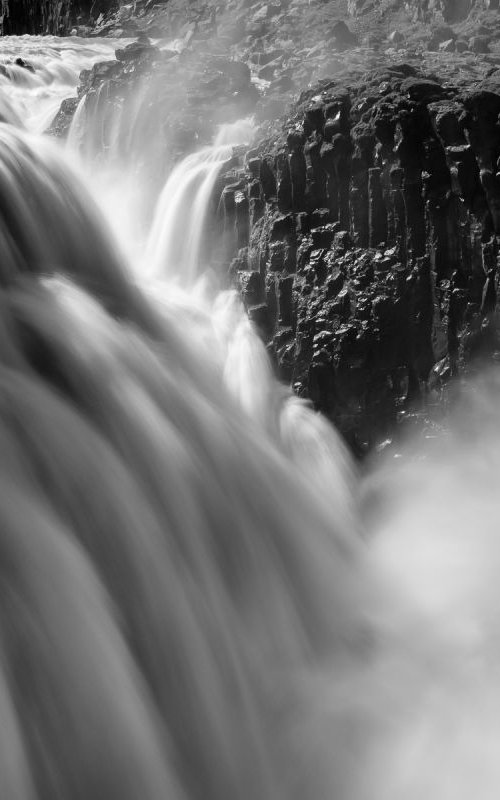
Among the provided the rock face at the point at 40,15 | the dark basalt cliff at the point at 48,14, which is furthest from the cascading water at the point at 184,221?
the rock face at the point at 40,15

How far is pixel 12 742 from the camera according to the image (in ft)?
11.6

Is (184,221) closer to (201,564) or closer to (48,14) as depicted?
(201,564)

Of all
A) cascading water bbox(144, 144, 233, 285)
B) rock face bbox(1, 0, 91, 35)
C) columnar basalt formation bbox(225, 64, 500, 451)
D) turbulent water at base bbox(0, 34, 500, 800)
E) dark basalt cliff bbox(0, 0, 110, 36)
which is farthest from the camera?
rock face bbox(1, 0, 91, 35)

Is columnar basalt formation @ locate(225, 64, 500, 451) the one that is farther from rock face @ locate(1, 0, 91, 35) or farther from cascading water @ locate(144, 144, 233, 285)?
rock face @ locate(1, 0, 91, 35)

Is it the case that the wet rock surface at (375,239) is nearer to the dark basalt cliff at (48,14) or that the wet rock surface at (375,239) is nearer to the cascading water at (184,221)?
the cascading water at (184,221)

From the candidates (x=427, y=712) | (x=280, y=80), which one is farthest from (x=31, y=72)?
(x=427, y=712)

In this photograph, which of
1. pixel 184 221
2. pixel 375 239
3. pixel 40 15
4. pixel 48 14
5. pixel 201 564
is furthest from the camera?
pixel 40 15

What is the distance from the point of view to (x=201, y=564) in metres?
5.85

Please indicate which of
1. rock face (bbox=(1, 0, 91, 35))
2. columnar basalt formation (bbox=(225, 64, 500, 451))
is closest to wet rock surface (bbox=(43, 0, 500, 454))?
columnar basalt formation (bbox=(225, 64, 500, 451))

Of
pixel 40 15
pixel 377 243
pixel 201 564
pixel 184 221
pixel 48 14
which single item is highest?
pixel 40 15

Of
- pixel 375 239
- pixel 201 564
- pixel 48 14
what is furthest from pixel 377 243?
pixel 48 14

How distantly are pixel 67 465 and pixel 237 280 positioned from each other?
512 centimetres

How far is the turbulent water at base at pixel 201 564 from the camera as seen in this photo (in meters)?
4.18

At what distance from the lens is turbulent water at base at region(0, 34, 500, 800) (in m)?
4.18
